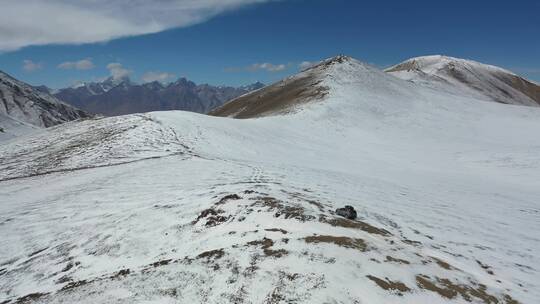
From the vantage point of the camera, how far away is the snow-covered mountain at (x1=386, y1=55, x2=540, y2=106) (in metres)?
139

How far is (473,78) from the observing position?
162m

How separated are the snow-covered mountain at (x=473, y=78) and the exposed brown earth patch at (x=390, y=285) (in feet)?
414

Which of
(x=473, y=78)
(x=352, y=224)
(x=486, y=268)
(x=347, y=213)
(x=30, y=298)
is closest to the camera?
(x=30, y=298)

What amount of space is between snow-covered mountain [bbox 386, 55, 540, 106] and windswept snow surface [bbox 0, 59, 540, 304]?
107 m

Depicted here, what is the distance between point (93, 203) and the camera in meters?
19.0

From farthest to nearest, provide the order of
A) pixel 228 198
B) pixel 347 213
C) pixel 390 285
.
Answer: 1. pixel 228 198
2. pixel 347 213
3. pixel 390 285

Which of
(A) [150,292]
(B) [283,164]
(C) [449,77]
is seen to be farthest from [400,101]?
(C) [449,77]

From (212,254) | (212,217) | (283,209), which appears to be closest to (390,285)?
(212,254)

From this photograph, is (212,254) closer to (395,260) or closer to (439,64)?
(395,260)

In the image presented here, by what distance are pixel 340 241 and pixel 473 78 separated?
174 metres

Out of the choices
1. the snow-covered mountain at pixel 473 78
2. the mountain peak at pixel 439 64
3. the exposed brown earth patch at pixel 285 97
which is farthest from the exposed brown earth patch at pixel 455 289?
the mountain peak at pixel 439 64

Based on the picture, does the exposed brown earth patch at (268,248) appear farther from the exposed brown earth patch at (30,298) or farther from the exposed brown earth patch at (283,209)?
the exposed brown earth patch at (30,298)

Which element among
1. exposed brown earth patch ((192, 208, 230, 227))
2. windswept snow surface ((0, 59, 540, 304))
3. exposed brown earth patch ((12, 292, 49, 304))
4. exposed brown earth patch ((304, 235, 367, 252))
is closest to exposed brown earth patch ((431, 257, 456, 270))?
windswept snow surface ((0, 59, 540, 304))

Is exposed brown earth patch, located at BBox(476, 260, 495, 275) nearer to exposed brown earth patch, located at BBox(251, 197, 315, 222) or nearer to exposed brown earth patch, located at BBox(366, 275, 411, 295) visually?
exposed brown earth patch, located at BBox(366, 275, 411, 295)
